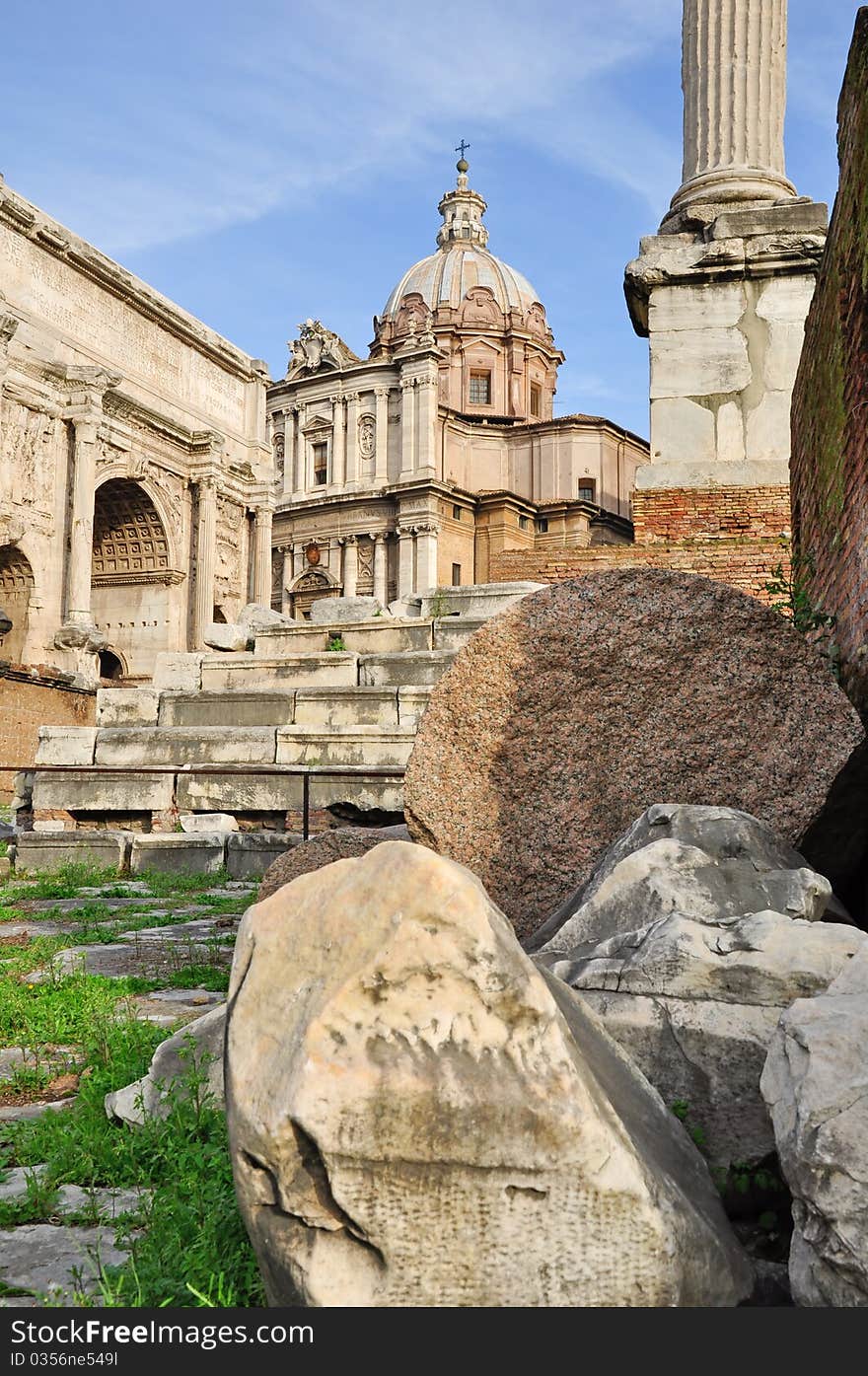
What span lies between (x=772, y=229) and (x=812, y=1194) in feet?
29.5

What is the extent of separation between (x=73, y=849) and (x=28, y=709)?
37.7 feet

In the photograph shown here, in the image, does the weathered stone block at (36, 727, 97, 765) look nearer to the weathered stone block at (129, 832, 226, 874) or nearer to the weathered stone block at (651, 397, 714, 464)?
the weathered stone block at (129, 832, 226, 874)

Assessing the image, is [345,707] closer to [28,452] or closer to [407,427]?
[28,452]

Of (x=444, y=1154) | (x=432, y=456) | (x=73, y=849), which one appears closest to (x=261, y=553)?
(x=432, y=456)

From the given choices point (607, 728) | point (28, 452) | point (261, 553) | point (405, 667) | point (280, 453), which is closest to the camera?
point (607, 728)

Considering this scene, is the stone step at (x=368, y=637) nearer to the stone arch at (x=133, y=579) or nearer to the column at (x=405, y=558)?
the stone arch at (x=133, y=579)

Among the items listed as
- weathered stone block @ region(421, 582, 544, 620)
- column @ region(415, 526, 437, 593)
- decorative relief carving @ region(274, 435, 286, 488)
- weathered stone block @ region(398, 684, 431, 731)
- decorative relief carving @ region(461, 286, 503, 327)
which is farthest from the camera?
decorative relief carving @ region(461, 286, 503, 327)

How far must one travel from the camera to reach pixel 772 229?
9070 mm

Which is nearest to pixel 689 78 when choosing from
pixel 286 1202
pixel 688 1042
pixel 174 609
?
pixel 688 1042

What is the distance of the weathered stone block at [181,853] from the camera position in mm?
8497

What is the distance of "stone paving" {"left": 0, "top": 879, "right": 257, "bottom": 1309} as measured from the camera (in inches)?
80.5

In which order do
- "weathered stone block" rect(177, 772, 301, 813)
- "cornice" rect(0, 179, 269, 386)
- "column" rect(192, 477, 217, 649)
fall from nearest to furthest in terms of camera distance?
"weathered stone block" rect(177, 772, 301, 813) → "cornice" rect(0, 179, 269, 386) → "column" rect(192, 477, 217, 649)

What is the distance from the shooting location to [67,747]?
10414mm

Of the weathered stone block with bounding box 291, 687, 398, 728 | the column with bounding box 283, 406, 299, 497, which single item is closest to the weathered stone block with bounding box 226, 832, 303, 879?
the weathered stone block with bounding box 291, 687, 398, 728
